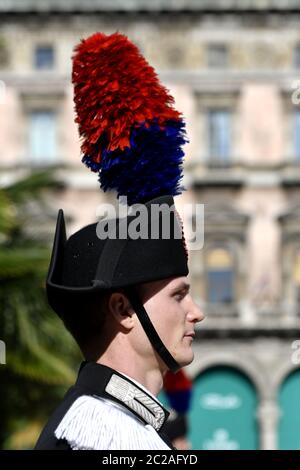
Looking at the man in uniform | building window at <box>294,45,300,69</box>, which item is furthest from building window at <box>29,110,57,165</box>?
the man in uniform

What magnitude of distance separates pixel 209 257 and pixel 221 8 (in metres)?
6.78

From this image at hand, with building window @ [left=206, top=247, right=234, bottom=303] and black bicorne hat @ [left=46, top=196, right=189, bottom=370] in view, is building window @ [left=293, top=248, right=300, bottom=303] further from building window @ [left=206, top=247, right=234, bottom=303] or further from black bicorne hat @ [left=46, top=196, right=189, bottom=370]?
black bicorne hat @ [left=46, top=196, right=189, bottom=370]

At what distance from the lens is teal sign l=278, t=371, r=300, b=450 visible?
3003 centimetres

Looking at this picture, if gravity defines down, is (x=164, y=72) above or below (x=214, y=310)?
above

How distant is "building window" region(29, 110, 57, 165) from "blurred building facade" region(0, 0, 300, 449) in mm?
27

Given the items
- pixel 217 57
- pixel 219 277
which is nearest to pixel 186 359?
pixel 219 277

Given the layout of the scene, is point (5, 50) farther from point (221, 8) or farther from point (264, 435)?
point (264, 435)

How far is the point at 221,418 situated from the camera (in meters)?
29.8

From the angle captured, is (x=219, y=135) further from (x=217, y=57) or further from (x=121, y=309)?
(x=121, y=309)

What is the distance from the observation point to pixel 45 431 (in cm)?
294

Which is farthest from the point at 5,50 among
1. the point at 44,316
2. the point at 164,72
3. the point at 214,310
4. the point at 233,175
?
the point at 44,316

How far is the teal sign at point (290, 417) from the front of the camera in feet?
98.5
